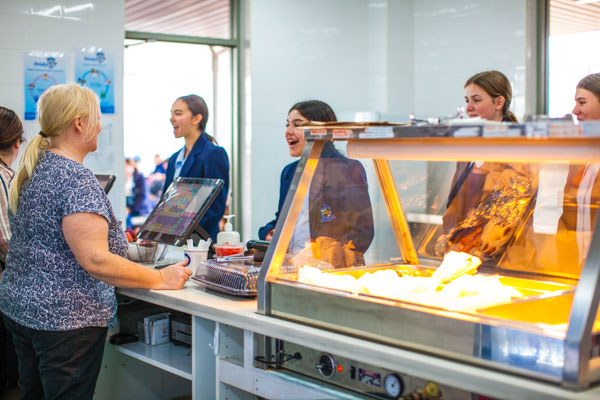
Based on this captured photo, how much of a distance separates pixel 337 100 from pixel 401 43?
0.78 meters

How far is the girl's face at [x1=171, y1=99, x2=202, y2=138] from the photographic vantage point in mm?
4480

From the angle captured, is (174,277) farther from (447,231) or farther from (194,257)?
(447,231)

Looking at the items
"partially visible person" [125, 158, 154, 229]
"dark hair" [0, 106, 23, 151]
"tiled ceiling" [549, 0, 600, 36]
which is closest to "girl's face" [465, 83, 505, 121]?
"tiled ceiling" [549, 0, 600, 36]

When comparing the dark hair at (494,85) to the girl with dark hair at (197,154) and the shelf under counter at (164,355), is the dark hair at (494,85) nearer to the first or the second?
the girl with dark hair at (197,154)

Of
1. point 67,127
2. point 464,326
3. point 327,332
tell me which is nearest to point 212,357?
point 327,332

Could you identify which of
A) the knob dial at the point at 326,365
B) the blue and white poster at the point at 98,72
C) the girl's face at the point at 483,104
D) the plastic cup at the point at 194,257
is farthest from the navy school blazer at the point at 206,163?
the knob dial at the point at 326,365

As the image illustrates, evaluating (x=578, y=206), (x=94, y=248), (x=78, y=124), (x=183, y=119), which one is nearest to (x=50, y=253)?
(x=94, y=248)

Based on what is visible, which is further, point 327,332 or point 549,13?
point 549,13

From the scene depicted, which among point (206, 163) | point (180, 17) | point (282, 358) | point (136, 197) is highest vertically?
point (180, 17)

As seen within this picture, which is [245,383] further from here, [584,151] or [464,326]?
[584,151]

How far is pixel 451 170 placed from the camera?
229 cm

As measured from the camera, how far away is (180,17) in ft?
20.5

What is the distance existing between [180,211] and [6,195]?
100 centimetres

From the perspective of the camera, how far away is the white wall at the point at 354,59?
598 cm
